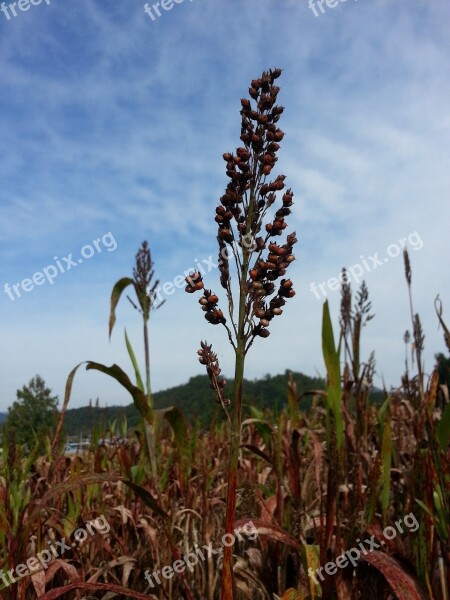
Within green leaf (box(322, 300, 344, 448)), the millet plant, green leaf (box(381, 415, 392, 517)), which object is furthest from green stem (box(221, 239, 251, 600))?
green leaf (box(381, 415, 392, 517))

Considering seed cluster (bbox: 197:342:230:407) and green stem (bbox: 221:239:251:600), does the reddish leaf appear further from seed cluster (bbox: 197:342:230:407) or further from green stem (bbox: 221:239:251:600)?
seed cluster (bbox: 197:342:230:407)

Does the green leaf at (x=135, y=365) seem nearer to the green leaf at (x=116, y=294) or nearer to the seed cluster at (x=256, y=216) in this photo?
the green leaf at (x=116, y=294)

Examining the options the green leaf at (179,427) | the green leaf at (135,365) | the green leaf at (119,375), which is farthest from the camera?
the green leaf at (135,365)

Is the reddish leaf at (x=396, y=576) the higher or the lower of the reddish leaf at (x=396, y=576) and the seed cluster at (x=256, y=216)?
the lower

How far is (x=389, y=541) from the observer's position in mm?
1957

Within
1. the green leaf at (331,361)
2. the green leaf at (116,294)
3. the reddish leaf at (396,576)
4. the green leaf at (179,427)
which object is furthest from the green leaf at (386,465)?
the green leaf at (116,294)

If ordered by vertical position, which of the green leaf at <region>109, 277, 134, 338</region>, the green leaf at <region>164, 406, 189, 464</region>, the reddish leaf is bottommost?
the reddish leaf

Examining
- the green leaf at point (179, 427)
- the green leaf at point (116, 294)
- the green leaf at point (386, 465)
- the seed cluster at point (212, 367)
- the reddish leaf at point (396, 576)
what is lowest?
the reddish leaf at point (396, 576)

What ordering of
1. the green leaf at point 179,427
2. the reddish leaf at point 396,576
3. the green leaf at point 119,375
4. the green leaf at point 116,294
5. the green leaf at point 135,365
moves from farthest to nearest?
the green leaf at point 135,365, the green leaf at point 116,294, the green leaf at point 179,427, the green leaf at point 119,375, the reddish leaf at point 396,576

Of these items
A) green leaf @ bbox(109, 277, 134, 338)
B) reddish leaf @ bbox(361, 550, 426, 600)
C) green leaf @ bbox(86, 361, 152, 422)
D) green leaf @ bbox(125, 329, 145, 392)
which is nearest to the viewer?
reddish leaf @ bbox(361, 550, 426, 600)

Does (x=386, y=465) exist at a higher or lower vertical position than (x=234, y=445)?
lower

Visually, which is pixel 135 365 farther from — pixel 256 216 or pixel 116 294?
pixel 256 216

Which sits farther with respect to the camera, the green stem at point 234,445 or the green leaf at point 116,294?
the green leaf at point 116,294

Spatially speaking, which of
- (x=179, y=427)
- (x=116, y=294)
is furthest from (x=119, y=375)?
(x=116, y=294)
